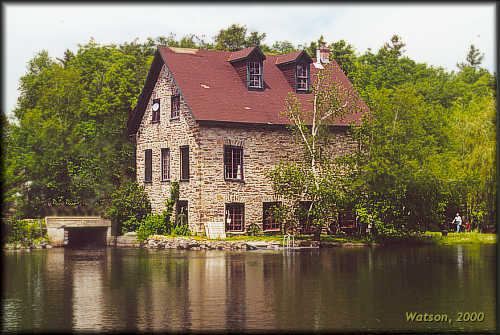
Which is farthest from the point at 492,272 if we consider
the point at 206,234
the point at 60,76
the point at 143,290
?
the point at 60,76

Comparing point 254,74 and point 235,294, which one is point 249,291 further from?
point 254,74

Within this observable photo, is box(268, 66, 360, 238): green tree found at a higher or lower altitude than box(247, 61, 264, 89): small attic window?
lower

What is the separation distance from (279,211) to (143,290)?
59.3ft

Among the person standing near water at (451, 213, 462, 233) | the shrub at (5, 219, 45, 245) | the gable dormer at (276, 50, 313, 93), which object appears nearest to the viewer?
the shrub at (5, 219, 45, 245)

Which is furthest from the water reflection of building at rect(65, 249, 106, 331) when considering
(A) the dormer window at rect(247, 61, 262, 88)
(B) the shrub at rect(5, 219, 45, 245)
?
(A) the dormer window at rect(247, 61, 262, 88)

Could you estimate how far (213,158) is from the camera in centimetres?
3747

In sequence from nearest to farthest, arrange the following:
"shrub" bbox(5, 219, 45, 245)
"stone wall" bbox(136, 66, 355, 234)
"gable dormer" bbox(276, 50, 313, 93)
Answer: "shrub" bbox(5, 219, 45, 245)
"stone wall" bbox(136, 66, 355, 234)
"gable dormer" bbox(276, 50, 313, 93)

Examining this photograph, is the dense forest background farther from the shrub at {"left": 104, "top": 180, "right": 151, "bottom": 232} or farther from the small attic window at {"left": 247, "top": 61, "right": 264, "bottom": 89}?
the small attic window at {"left": 247, "top": 61, "right": 264, "bottom": 89}

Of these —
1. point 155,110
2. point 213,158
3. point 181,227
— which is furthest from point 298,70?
point 181,227

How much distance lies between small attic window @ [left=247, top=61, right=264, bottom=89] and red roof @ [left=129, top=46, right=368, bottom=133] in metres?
0.48

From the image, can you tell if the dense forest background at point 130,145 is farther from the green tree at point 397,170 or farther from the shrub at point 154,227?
the shrub at point 154,227

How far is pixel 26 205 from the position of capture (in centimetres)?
3897

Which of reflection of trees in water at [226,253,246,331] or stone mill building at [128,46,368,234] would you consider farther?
stone mill building at [128,46,368,234]

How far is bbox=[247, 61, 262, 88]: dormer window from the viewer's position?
1628 inches
